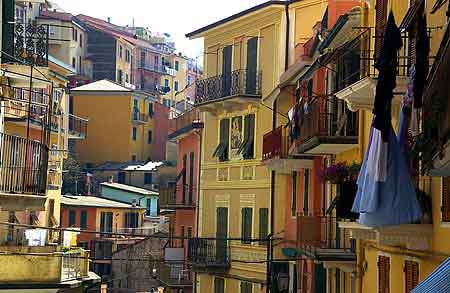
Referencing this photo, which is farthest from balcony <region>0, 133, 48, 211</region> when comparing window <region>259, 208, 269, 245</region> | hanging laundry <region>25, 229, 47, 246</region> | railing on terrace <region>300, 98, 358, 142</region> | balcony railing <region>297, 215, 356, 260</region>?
window <region>259, 208, 269, 245</region>

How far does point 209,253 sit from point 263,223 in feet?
13.8

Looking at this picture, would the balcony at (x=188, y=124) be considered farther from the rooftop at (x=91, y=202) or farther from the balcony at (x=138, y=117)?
the balcony at (x=138, y=117)

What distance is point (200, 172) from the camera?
4366 centimetres

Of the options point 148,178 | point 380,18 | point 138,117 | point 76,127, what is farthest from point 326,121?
point 138,117

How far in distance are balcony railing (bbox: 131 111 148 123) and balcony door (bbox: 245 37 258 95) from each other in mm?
41586

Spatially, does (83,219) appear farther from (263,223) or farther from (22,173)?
(22,173)

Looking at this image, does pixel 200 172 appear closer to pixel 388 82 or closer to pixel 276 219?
pixel 276 219

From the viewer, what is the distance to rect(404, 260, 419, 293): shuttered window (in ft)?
59.2

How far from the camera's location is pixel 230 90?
4022cm

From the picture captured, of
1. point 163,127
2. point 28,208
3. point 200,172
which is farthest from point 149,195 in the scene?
point 28,208

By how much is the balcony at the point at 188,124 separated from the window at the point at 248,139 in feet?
12.6

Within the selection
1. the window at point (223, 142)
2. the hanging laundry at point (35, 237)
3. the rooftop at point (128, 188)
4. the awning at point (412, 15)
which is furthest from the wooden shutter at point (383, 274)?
the rooftop at point (128, 188)

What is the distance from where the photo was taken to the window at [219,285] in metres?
41.5

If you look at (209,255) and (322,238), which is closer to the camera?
(322,238)
